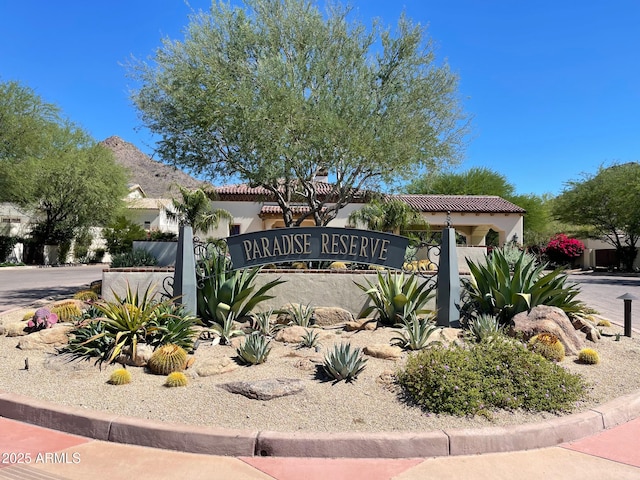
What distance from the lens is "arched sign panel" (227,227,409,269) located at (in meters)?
8.44

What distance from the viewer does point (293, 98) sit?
36.8 feet

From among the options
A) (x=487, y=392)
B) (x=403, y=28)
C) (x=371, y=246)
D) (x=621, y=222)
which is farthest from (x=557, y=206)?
(x=487, y=392)

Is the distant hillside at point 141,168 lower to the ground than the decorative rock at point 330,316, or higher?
higher

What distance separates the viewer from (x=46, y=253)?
3512cm

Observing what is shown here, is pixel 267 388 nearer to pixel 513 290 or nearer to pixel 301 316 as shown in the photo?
pixel 301 316

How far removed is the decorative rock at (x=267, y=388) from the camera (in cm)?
488

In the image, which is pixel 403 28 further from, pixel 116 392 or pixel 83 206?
pixel 83 206

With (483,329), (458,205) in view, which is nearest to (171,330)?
(483,329)

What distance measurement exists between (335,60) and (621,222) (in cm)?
2732

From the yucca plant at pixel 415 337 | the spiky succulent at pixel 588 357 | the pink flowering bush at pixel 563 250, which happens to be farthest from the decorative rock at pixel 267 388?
the pink flowering bush at pixel 563 250

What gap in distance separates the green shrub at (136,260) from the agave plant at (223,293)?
16.9 ft

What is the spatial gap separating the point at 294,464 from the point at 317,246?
5.03 meters

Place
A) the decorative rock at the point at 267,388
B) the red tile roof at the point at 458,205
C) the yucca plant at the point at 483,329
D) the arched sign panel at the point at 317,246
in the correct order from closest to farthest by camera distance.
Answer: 1. the decorative rock at the point at 267,388
2. the yucca plant at the point at 483,329
3. the arched sign panel at the point at 317,246
4. the red tile roof at the point at 458,205

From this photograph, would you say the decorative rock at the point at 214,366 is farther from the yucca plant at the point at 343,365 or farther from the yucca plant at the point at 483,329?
the yucca plant at the point at 483,329
